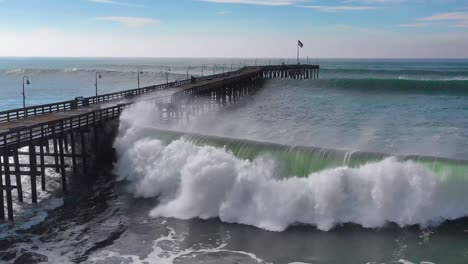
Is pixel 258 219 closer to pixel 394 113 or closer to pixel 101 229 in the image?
pixel 101 229

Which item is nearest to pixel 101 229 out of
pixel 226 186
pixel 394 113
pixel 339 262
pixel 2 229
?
pixel 2 229

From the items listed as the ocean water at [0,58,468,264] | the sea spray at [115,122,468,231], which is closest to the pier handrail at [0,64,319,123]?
the ocean water at [0,58,468,264]

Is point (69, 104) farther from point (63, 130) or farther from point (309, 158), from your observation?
point (309, 158)

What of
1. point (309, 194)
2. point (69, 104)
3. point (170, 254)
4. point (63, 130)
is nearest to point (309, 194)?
point (309, 194)

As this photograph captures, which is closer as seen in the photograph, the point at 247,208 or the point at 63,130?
the point at 247,208

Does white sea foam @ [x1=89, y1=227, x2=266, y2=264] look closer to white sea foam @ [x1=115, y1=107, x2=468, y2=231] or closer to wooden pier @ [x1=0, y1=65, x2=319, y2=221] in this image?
white sea foam @ [x1=115, y1=107, x2=468, y2=231]

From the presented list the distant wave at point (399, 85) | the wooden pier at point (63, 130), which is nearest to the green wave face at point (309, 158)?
the wooden pier at point (63, 130)

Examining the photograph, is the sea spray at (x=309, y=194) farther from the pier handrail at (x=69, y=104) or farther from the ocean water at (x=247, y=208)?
the pier handrail at (x=69, y=104)
